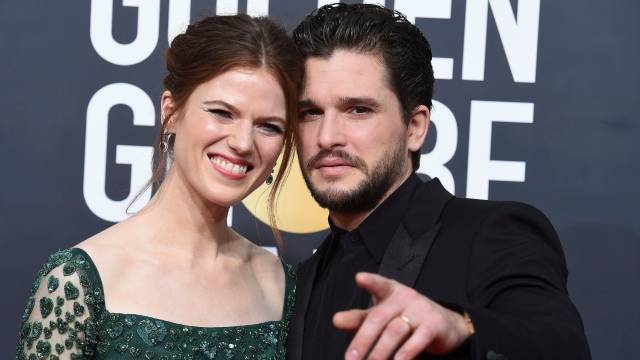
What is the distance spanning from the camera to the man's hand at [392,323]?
1214 mm

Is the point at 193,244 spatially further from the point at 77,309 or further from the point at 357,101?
the point at 357,101

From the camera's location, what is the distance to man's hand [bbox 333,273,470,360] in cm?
121

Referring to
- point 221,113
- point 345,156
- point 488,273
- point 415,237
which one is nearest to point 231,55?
point 221,113

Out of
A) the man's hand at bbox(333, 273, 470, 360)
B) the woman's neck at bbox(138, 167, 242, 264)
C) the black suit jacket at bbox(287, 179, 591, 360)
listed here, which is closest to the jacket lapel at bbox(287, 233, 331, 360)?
the black suit jacket at bbox(287, 179, 591, 360)

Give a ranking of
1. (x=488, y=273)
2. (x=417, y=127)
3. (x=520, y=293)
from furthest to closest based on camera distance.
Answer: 1. (x=417, y=127)
2. (x=488, y=273)
3. (x=520, y=293)

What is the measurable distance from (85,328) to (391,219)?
69cm

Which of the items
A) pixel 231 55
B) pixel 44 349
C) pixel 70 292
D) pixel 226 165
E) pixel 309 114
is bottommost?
pixel 44 349

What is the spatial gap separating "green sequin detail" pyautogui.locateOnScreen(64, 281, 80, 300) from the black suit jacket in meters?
0.49

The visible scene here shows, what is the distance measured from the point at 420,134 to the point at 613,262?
31.0 inches

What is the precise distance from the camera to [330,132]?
6.60 ft

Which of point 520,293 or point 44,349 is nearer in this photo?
point 520,293

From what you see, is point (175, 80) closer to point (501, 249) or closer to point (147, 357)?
point (147, 357)

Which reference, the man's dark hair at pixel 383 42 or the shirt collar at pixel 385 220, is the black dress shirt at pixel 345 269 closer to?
the shirt collar at pixel 385 220

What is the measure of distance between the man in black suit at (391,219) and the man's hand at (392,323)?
12 cm
